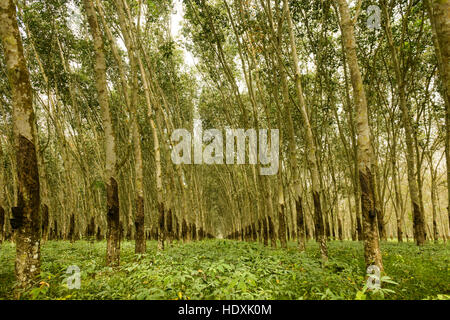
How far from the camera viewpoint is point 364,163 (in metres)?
5.45

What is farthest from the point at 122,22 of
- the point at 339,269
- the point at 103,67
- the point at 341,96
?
the point at 341,96

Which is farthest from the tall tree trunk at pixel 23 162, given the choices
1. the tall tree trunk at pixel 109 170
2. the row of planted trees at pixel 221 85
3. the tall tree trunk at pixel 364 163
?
the tall tree trunk at pixel 364 163

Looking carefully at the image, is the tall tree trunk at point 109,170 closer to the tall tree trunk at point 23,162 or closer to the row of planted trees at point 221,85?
the row of planted trees at point 221,85

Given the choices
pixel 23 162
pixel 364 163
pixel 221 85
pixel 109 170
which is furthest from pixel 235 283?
pixel 221 85

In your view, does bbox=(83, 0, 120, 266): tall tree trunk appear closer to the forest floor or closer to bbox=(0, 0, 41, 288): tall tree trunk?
the forest floor

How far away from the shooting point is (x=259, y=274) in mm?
5531

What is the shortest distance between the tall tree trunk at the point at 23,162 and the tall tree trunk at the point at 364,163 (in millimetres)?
6219

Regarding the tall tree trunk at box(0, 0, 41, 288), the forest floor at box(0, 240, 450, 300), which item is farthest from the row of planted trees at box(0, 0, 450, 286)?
the forest floor at box(0, 240, 450, 300)

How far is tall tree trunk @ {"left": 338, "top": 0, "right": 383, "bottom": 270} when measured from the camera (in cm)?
527

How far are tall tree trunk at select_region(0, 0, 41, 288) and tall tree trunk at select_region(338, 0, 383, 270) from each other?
6219mm

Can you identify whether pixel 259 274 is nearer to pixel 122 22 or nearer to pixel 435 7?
pixel 435 7

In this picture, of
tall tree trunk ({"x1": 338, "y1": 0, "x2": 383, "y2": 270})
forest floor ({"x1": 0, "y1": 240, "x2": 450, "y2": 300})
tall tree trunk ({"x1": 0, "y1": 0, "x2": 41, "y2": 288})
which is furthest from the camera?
tall tree trunk ({"x1": 338, "y1": 0, "x2": 383, "y2": 270})

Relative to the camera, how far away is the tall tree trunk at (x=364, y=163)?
5.27 meters

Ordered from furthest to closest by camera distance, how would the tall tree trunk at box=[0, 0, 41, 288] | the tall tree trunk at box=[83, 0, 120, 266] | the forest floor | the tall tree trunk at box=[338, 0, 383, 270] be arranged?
the tall tree trunk at box=[83, 0, 120, 266], the tall tree trunk at box=[338, 0, 383, 270], the tall tree trunk at box=[0, 0, 41, 288], the forest floor
